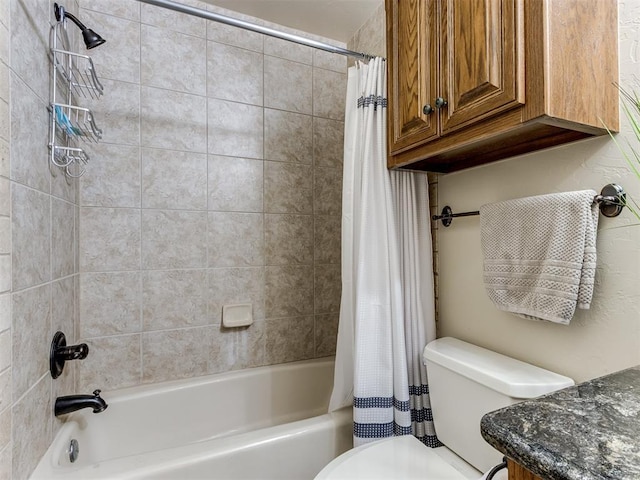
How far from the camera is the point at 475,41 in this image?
90 cm

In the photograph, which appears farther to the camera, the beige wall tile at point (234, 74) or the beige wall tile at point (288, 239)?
the beige wall tile at point (288, 239)

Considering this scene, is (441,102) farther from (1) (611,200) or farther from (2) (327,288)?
(2) (327,288)

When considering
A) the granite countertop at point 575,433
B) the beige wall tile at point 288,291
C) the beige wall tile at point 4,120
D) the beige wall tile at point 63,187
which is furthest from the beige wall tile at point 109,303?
the granite countertop at point 575,433

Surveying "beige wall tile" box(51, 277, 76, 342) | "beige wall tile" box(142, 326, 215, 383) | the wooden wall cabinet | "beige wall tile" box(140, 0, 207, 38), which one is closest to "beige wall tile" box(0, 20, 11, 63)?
"beige wall tile" box(51, 277, 76, 342)

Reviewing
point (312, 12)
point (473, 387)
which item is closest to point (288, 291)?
point (473, 387)

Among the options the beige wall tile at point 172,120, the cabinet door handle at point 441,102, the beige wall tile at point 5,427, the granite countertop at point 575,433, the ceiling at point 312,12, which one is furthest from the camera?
the ceiling at point 312,12

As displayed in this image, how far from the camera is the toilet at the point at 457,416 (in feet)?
3.10

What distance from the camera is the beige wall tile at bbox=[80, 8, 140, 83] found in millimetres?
1571

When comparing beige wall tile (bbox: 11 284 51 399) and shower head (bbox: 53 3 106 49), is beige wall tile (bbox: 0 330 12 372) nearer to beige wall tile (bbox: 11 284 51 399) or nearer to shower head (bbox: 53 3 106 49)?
beige wall tile (bbox: 11 284 51 399)

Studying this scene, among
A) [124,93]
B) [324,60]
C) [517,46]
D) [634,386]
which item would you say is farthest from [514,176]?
[124,93]

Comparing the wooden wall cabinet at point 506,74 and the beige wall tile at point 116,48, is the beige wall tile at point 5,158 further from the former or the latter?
the wooden wall cabinet at point 506,74

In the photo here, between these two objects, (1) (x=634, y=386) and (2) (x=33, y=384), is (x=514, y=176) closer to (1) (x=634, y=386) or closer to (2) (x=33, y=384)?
(1) (x=634, y=386)

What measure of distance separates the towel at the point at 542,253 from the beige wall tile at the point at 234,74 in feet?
4.63

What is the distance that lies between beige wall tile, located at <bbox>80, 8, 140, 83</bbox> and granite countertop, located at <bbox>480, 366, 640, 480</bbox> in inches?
77.6
